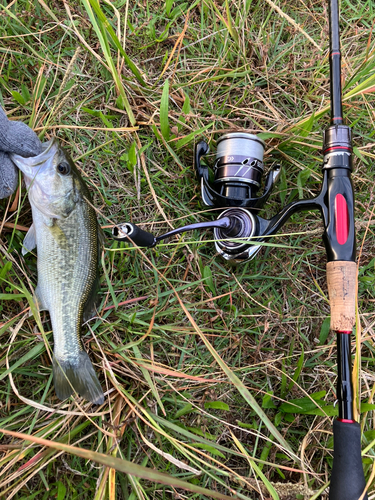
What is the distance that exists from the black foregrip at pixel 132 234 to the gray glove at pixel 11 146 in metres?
0.77

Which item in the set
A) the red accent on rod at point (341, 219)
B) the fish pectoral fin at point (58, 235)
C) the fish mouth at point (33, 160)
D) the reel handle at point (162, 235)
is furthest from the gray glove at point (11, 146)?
the red accent on rod at point (341, 219)

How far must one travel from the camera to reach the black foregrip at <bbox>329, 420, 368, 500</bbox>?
1.51 metres

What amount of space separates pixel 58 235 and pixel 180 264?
76 cm

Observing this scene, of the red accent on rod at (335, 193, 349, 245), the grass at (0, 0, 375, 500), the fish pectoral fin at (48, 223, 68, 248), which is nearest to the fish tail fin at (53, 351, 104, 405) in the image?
the grass at (0, 0, 375, 500)

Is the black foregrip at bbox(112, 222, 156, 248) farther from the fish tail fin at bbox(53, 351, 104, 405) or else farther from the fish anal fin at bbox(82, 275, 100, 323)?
the fish tail fin at bbox(53, 351, 104, 405)

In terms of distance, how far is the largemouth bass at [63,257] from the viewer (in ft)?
6.52

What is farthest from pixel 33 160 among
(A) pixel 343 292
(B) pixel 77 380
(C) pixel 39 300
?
(A) pixel 343 292

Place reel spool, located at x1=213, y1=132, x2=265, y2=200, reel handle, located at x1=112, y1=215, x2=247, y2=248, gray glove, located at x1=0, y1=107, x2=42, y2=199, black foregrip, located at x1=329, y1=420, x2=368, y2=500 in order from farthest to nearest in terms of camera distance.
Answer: reel spool, located at x1=213, y1=132, x2=265, y2=200, gray glove, located at x1=0, y1=107, x2=42, y2=199, reel handle, located at x1=112, y1=215, x2=247, y2=248, black foregrip, located at x1=329, y1=420, x2=368, y2=500

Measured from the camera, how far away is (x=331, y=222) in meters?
1.75

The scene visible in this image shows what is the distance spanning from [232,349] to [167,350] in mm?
419

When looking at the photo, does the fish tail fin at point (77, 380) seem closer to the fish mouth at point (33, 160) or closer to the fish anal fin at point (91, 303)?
the fish anal fin at point (91, 303)

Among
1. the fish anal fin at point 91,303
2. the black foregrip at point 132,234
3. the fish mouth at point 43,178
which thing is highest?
the fish mouth at point 43,178

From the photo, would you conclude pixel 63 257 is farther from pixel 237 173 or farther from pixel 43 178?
pixel 237 173

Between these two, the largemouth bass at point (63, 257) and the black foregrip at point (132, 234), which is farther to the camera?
the largemouth bass at point (63, 257)
